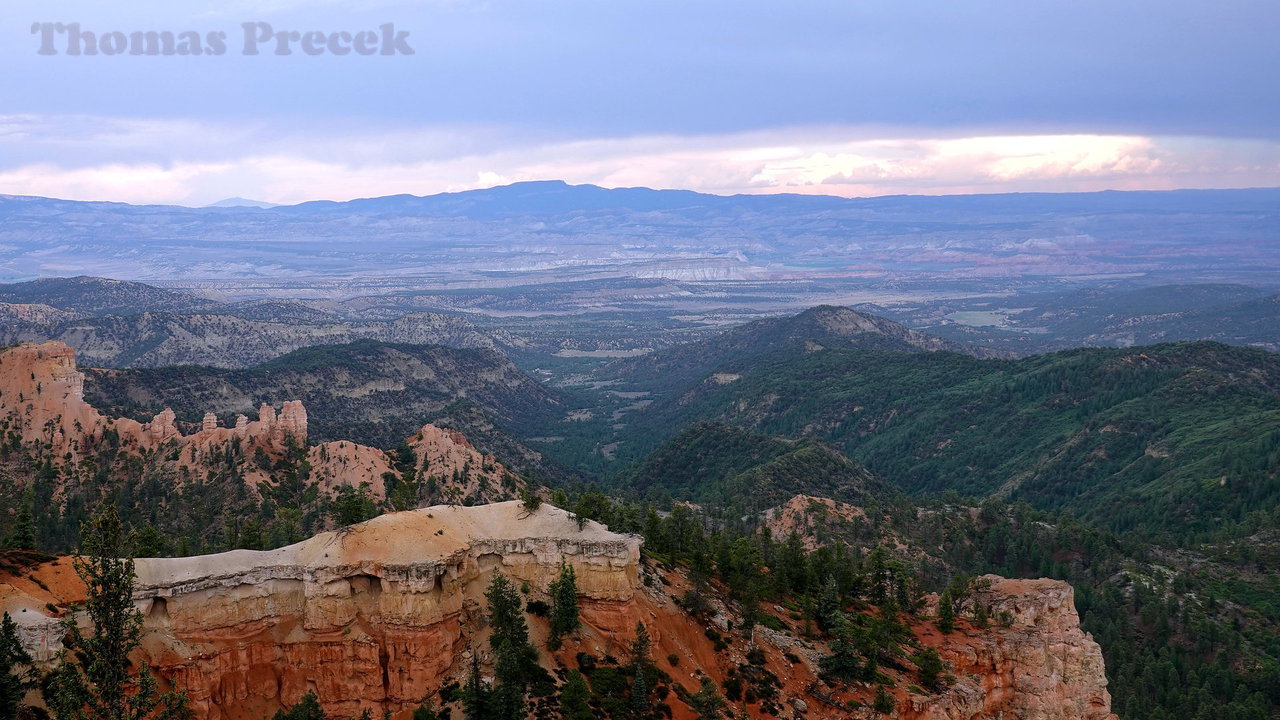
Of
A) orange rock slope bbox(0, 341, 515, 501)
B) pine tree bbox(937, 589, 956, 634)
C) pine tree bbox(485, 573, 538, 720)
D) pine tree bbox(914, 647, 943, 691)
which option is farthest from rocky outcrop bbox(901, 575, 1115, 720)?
orange rock slope bbox(0, 341, 515, 501)

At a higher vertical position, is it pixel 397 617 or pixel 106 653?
pixel 106 653

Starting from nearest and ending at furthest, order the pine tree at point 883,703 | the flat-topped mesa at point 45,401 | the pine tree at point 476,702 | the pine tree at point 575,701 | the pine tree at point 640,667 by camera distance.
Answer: the pine tree at point 476,702 < the pine tree at point 575,701 < the pine tree at point 640,667 < the pine tree at point 883,703 < the flat-topped mesa at point 45,401

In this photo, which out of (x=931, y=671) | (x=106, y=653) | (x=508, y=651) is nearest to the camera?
(x=106, y=653)

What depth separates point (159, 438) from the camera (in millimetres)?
90062

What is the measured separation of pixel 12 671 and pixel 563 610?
2331cm

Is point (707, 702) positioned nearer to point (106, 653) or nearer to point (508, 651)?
point (508, 651)

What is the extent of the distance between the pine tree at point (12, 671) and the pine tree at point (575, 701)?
21625 mm

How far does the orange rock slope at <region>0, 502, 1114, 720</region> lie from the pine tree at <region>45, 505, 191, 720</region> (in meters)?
3.07

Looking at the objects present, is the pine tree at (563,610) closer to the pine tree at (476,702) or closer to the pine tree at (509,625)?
the pine tree at (509,625)

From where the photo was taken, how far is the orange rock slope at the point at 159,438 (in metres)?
86.8

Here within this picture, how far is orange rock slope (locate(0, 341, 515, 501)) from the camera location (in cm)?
8675

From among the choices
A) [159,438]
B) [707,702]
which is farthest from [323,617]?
[159,438]

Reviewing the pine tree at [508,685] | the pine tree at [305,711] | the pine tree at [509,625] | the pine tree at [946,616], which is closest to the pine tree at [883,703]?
the pine tree at [946,616]

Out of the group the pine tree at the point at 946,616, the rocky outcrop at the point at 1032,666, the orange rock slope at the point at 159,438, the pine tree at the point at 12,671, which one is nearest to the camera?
the pine tree at the point at 12,671
